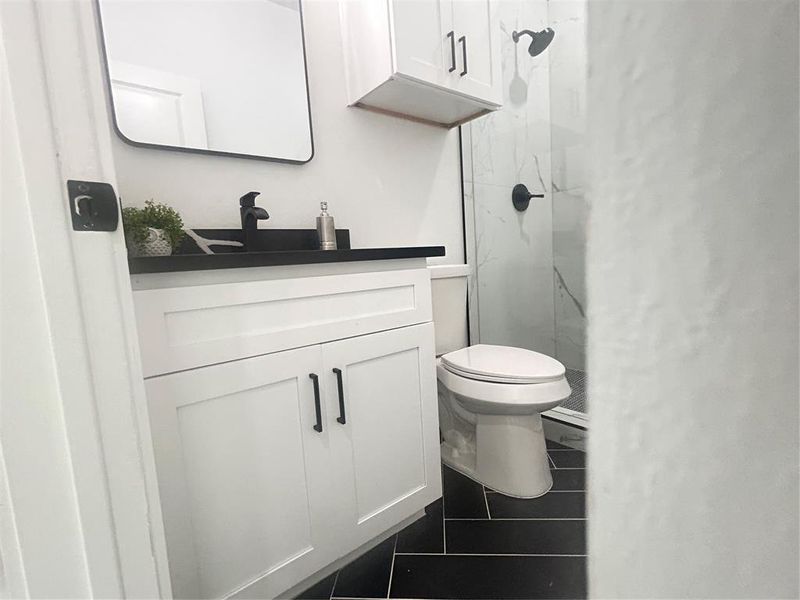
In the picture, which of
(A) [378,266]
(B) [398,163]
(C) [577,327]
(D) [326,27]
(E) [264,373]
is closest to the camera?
(E) [264,373]

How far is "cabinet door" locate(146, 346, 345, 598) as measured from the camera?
73 centimetres

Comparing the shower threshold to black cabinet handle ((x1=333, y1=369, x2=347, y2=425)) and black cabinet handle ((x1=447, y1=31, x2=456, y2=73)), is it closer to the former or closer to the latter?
black cabinet handle ((x1=333, y1=369, x2=347, y2=425))

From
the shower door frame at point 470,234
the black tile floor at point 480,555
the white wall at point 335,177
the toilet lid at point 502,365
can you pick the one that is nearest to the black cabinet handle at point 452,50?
the white wall at point 335,177

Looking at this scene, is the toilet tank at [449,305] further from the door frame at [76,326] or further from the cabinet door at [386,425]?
the door frame at [76,326]

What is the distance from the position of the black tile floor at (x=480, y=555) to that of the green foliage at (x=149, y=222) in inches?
38.3

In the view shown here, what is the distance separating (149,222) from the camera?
34.4 inches

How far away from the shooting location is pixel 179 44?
3.65 ft

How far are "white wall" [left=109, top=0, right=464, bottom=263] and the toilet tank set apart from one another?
0.81ft

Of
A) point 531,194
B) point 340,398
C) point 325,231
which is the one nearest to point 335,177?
point 325,231

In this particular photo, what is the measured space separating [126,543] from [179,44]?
4.27ft

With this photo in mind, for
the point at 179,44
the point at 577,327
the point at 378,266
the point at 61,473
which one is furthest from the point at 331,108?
the point at 577,327

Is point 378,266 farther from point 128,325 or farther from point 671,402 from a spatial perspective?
point 671,402

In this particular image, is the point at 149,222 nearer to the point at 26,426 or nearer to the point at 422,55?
the point at 26,426

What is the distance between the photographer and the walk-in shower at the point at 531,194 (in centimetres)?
184
